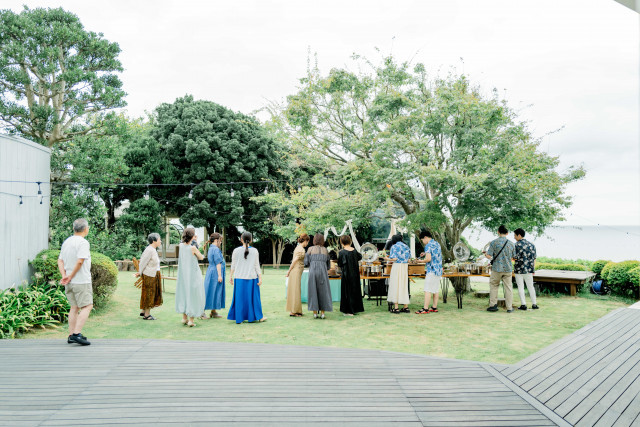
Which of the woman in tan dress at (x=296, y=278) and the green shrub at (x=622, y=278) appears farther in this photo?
the green shrub at (x=622, y=278)

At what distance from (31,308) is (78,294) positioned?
7.48 ft

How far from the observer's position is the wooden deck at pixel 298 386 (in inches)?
142

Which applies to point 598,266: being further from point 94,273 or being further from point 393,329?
point 94,273

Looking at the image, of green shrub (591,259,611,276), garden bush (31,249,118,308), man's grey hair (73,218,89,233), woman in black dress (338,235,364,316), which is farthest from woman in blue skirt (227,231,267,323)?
green shrub (591,259,611,276)

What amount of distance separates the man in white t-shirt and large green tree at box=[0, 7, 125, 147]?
285 inches

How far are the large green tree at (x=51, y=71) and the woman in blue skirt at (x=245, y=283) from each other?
22.4 ft

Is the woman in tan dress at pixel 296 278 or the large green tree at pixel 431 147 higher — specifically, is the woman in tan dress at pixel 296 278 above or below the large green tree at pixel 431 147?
below

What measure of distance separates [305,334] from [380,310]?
2.97m

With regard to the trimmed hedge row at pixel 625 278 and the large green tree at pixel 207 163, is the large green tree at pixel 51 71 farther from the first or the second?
the trimmed hedge row at pixel 625 278

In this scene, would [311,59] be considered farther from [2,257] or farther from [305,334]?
[2,257]

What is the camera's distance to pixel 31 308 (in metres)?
7.20

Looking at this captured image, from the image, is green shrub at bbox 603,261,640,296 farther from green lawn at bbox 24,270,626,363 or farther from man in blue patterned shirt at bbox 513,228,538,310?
man in blue patterned shirt at bbox 513,228,538,310

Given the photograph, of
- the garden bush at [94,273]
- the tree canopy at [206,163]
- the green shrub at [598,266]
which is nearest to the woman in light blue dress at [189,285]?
the garden bush at [94,273]

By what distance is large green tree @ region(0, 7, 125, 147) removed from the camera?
10906 millimetres
